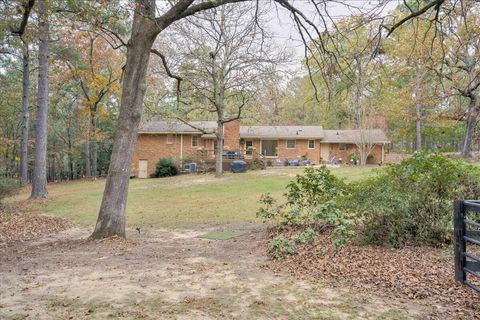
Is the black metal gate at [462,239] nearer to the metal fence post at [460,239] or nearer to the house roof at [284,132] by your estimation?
the metal fence post at [460,239]

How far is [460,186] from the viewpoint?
256 inches

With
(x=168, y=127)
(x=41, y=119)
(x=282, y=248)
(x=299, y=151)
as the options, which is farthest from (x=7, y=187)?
(x=299, y=151)

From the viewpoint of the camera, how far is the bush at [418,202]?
6125 millimetres

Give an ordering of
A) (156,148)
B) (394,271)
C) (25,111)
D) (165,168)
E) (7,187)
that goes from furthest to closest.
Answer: (156,148) → (165,168) → (25,111) → (7,187) → (394,271)

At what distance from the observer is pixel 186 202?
1659cm

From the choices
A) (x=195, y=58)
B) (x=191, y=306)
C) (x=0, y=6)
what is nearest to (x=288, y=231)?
(x=191, y=306)

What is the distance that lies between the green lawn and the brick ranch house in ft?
26.8

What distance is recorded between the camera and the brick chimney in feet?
106

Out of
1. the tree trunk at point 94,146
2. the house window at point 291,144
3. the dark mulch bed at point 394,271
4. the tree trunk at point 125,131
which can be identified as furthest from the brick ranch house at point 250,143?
the dark mulch bed at point 394,271

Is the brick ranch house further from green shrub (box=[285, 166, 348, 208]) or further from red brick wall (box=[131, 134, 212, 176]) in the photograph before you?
green shrub (box=[285, 166, 348, 208])

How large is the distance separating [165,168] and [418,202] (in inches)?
990

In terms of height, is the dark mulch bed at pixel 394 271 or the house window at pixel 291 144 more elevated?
the house window at pixel 291 144

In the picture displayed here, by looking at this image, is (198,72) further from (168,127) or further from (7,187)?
(7,187)

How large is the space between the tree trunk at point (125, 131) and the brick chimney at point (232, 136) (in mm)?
→ 23946
